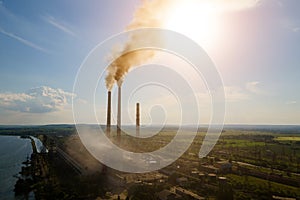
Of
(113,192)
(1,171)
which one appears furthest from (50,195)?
(1,171)

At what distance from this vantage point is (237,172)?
20.2m

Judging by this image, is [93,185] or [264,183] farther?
[264,183]

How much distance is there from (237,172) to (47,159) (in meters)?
20.1

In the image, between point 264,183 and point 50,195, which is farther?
point 264,183

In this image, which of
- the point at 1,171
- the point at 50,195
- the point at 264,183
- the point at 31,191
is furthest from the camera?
the point at 1,171

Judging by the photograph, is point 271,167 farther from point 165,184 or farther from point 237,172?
point 165,184

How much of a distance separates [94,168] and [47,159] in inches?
442

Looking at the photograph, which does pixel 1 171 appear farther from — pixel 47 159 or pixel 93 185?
pixel 93 185

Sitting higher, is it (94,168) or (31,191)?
(94,168)

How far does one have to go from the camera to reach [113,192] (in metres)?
13.8

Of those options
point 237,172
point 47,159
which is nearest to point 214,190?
point 237,172

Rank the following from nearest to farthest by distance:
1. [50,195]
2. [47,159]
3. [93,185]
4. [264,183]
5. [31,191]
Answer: [50,195]
[93,185]
[31,191]
[264,183]
[47,159]

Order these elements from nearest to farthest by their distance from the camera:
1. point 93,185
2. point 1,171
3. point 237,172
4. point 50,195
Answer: point 50,195 → point 93,185 → point 237,172 → point 1,171

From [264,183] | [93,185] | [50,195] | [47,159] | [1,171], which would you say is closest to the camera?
[50,195]
